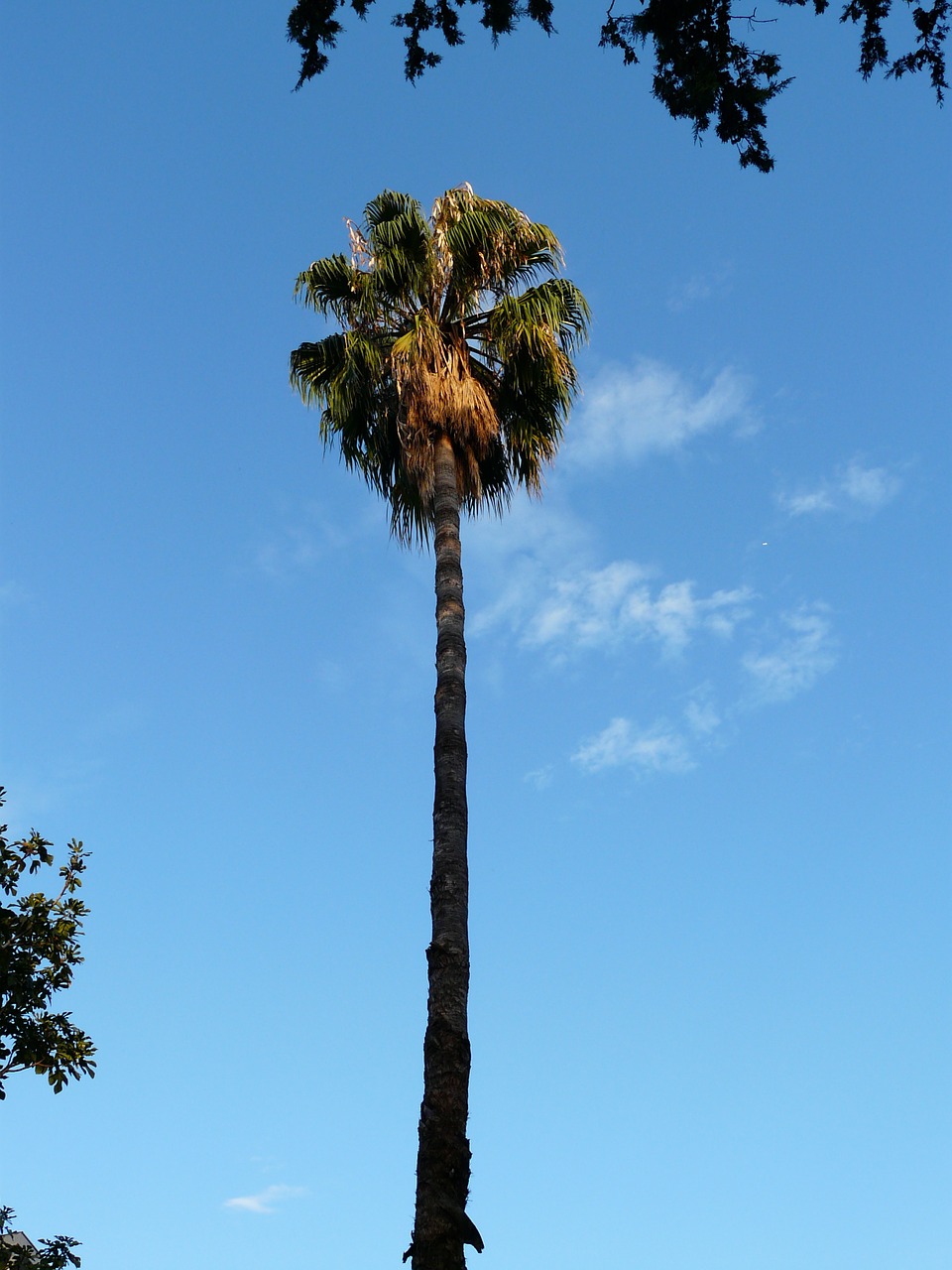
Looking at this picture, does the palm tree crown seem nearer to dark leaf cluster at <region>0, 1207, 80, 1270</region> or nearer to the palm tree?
the palm tree

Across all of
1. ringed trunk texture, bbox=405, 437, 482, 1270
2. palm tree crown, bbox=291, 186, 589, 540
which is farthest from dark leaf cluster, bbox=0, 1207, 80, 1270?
palm tree crown, bbox=291, 186, 589, 540

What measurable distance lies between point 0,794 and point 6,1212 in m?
3.27

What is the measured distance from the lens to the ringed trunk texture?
868cm

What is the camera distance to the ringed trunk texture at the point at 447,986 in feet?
28.5

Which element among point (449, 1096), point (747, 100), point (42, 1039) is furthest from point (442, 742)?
point (747, 100)

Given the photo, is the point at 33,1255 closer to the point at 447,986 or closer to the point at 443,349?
the point at 447,986

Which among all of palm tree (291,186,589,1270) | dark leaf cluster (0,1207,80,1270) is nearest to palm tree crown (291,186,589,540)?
palm tree (291,186,589,1270)

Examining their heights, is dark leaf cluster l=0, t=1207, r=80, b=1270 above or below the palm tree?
below

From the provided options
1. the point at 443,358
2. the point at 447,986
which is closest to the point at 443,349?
Answer: the point at 443,358

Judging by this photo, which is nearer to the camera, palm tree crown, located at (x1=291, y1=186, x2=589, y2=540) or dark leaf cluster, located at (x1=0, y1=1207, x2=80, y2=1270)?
dark leaf cluster, located at (x1=0, y1=1207, x2=80, y2=1270)

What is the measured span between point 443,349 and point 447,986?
7.82 m

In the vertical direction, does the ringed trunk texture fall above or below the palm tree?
below

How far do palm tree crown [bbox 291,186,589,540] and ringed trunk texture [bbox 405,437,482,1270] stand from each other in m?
2.13

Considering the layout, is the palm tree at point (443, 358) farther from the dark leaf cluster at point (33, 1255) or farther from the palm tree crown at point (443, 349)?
the dark leaf cluster at point (33, 1255)
